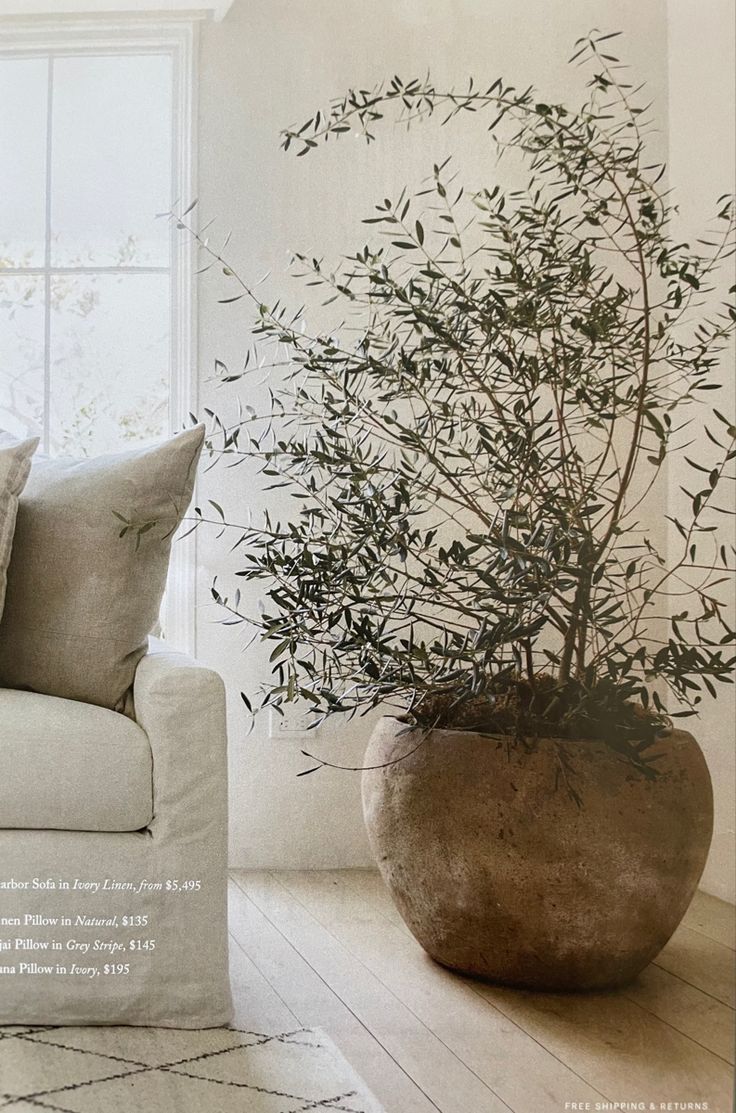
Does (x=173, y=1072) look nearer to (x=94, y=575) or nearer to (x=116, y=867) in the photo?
(x=116, y=867)

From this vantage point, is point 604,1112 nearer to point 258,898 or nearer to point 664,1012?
point 664,1012

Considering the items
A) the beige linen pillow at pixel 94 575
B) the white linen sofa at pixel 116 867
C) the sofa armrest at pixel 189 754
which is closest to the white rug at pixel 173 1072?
the white linen sofa at pixel 116 867

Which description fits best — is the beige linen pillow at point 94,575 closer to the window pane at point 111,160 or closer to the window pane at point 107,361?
the window pane at point 107,361

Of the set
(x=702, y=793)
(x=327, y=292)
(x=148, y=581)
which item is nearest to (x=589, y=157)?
(x=702, y=793)

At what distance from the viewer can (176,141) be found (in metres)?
2.19

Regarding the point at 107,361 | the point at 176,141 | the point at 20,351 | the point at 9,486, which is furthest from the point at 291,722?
the point at 176,141

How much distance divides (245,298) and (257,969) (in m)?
1.42

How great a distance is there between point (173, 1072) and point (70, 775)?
415mm

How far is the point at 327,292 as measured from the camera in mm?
2080

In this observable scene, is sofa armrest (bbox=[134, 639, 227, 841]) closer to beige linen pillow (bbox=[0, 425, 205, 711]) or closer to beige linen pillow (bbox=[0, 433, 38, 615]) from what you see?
beige linen pillow (bbox=[0, 425, 205, 711])

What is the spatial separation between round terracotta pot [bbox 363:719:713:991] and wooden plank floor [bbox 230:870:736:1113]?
0.05 metres

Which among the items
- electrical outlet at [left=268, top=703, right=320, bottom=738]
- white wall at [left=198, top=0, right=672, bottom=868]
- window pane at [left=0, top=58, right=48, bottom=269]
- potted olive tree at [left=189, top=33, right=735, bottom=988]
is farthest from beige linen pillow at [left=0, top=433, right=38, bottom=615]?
window pane at [left=0, top=58, right=48, bottom=269]

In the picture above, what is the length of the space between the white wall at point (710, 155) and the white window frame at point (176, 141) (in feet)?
5.32

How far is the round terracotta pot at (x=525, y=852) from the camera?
2.93 feet
